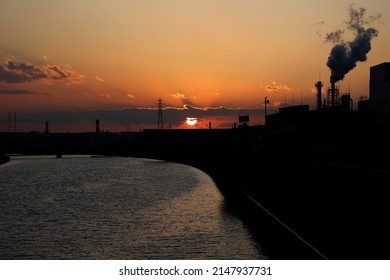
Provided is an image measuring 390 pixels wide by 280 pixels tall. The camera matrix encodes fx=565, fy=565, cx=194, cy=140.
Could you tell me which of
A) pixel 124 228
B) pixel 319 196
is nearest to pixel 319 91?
pixel 319 196

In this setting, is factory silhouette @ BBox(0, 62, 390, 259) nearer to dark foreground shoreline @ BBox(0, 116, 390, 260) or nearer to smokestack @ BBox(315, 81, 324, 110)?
dark foreground shoreline @ BBox(0, 116, 390, 260)

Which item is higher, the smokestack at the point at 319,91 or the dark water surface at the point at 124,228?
the smokestack at the point at 319,91

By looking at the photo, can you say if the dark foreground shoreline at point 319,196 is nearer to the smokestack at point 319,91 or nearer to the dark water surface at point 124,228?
Result: the dark water surface at point 124,228

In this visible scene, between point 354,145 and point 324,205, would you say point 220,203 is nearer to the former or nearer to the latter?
point 354,145

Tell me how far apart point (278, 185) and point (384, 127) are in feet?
33.4

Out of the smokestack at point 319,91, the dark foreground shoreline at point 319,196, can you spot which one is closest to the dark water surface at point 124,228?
the dark foreground shoreline at point 319,196

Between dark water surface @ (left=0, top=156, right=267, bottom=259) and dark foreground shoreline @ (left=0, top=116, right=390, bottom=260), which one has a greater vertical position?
dark foreground shoreline @ (left=0, top=116, right=390, bottom=260)

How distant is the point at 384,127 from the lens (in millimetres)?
47656

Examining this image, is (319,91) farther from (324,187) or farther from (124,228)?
(124,228)

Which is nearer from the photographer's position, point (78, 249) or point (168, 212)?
point (78, 249)

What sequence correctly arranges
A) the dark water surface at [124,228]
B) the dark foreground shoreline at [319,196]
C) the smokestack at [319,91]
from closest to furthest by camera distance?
1. the dark foreground shoreline at [319,196]
2. the dark water surface at [124,228]
3. the smokestack at [319,91]

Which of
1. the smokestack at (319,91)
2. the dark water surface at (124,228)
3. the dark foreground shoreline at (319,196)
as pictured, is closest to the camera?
the dark foreground shoreline at (319,196)

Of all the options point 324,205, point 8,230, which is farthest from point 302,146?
point 8,230

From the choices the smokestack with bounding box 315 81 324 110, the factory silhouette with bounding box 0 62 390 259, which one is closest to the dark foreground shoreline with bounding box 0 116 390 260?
the factory silhouette with bounding box 0 62 390 259
